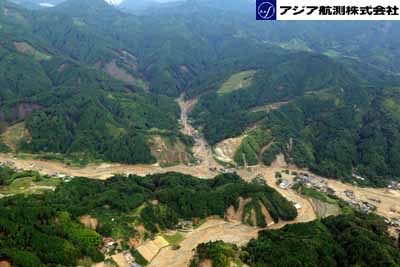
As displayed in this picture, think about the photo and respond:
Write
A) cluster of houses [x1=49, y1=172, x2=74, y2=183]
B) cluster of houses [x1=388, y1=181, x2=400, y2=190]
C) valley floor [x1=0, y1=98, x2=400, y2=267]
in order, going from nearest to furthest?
valley floor [x1=0, y1=98, x2=400, y2=267], cluster of houses [x1=49, y1=172, x2=74, y2=183], cluster of houses [x1=388, y1=181, x2=400, y2=190]

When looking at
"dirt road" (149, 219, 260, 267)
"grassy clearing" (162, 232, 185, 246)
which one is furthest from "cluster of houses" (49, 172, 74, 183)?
"dirt road" (149, 219, 260, 267)

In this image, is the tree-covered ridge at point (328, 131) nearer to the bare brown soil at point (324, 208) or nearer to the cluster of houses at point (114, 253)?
the bare brown soil at point (324, 208)

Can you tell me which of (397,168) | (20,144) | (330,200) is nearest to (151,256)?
(330,200)

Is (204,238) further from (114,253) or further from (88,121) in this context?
(88,121)

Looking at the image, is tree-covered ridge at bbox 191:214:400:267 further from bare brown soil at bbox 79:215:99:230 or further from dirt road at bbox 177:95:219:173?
dirt road at bbox 177:95:219:173

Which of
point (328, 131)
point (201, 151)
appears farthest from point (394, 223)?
point (201, 151)

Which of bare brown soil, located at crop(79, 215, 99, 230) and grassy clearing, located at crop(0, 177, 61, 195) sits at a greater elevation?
grassy clearing, located at crop(0, 177, 61, 195)

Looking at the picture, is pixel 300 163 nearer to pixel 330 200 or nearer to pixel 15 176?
pixel 330 200
